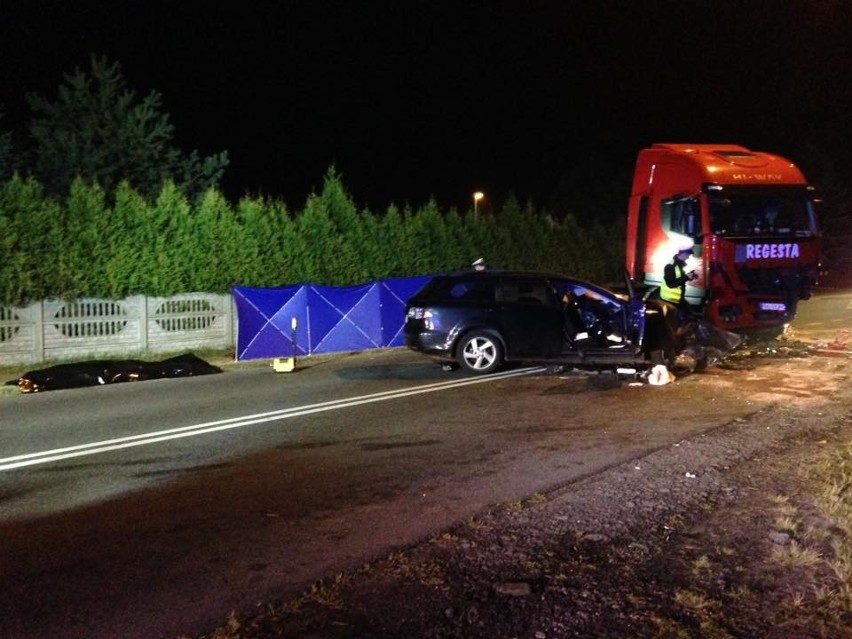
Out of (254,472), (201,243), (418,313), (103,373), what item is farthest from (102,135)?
(254,472)

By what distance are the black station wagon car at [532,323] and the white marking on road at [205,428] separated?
2.16 ft

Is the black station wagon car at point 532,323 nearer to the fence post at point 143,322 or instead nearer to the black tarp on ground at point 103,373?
the black tarp on ground at point 103,373

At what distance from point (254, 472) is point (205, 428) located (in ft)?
7.27

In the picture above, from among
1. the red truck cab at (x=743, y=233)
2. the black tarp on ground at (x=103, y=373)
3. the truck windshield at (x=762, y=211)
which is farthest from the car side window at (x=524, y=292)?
the black tarp on ground at (x=103, y=373)

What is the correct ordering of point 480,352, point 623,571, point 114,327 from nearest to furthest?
1. point 623,571
2. point 480,352
3. point 114,327

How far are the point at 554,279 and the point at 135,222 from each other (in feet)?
30.8

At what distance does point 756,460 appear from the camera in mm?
7566

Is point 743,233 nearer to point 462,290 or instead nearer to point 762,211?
point 762,211

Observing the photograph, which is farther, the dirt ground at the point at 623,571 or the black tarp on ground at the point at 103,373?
the black tarp on ground at the point at 103,373

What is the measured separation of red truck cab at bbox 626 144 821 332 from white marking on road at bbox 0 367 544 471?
454cm

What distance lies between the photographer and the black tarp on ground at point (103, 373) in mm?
13391

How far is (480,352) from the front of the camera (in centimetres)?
1333

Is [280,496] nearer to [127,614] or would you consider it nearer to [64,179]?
A: [127,614]

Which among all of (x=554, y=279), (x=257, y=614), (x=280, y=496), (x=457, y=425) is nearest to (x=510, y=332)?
(x=554, y=279)
